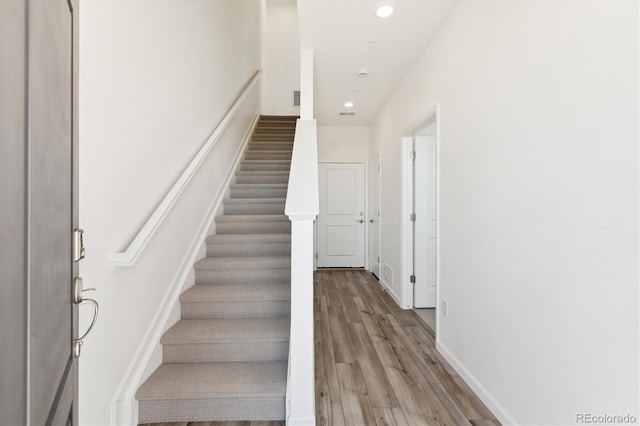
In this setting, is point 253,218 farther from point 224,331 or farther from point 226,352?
point 226,352

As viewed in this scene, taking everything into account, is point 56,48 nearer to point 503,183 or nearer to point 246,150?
point 503,183

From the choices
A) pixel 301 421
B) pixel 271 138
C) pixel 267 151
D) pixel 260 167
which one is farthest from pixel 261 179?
pixel 301 421

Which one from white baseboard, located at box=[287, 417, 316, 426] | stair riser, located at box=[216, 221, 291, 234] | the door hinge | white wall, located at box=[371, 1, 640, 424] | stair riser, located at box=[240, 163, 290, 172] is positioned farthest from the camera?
stair riser, located at box=[240, 163, 290, 172]

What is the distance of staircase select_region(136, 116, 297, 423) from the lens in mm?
1499

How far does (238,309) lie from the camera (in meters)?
1.97

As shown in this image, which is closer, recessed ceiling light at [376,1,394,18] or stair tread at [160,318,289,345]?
stair tread at [160,318,289,345]

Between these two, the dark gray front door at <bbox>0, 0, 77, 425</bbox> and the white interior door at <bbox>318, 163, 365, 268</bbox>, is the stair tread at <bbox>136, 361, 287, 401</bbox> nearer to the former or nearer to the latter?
the dark gray front door at <bbox>0, 0, 77, 425</bbox>

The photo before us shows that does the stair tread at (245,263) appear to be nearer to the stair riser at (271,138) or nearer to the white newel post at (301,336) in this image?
the white newel post at (301,336)

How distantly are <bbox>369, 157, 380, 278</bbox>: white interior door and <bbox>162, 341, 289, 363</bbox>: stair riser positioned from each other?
2.89 metres

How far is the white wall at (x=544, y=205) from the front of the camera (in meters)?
0.97

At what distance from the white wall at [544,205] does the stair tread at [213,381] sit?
1263mm

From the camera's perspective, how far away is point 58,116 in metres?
0.57

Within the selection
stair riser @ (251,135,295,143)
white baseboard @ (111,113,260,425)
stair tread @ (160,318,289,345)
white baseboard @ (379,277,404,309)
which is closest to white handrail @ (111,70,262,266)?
white baseboard @ (111,113,260,425)

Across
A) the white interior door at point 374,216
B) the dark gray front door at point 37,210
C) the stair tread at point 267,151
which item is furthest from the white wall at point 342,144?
the dark gray front door at point 37,210
